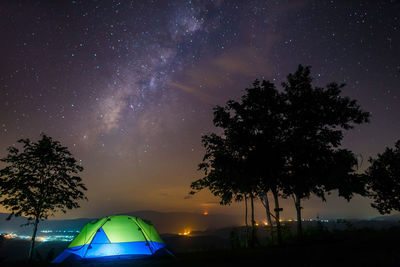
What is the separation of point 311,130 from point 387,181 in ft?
54.1

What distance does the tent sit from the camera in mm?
9969

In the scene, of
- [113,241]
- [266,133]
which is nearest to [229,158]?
[266,133]

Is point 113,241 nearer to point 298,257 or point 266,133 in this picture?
point 298,257

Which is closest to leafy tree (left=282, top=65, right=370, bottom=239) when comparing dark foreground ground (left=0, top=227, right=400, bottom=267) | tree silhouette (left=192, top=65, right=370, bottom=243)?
tree silhouette (left=192, top=65, right=370, bottom=243)

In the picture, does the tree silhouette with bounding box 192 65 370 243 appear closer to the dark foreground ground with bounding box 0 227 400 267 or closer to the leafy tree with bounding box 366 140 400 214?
the dark foreground ground with bounding box 0 227 400 267

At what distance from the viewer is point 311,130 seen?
15.6 m

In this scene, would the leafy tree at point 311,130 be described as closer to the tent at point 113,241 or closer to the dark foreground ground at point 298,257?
the dark foreground ground at point 298,257

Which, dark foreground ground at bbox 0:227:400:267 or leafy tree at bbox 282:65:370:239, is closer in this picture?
dark foreground ground at bbox 0:227:400:267

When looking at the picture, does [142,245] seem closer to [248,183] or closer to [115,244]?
[115,244]

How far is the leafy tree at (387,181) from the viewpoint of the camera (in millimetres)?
23953

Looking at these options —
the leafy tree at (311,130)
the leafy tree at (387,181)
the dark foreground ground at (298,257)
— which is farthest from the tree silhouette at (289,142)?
the leafy tree at (387,181)

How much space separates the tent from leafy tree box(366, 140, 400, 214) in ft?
81.6

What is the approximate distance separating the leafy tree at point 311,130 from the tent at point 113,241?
386 inches

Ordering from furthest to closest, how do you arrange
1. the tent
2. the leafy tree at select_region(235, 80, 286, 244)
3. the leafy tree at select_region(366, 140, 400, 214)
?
the leafy tree at select_region(366, 140, 400, 214)
the leafy tree at select_region(235, 80, 286, 244)
the tent
